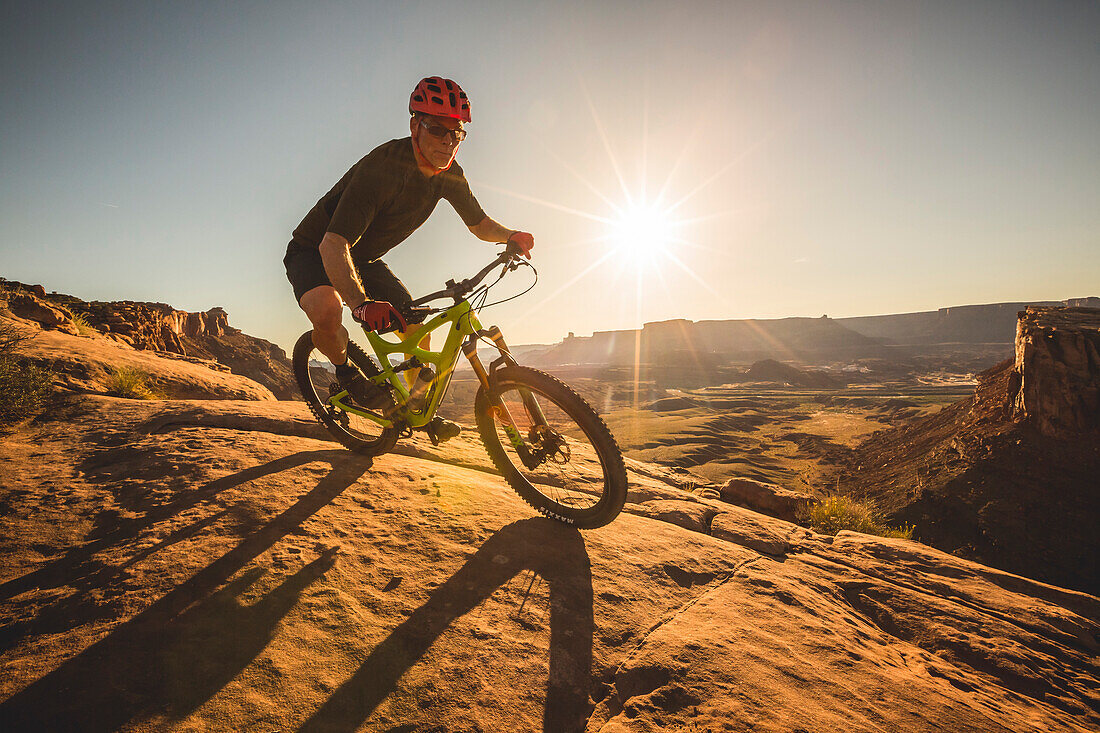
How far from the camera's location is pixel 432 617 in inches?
77.0

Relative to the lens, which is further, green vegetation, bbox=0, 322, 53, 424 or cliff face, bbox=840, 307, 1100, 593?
cliff face, bbox=840, 307, 1100, 593

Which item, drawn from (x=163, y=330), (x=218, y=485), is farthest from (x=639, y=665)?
(x=163, y=330)

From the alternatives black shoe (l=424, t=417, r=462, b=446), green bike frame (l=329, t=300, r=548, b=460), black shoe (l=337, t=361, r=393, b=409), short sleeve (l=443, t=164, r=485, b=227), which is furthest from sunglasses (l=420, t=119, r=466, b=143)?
black shoe (l=424, t=417, r=462, b=446)

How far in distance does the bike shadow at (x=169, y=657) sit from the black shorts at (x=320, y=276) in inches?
→ 80.6

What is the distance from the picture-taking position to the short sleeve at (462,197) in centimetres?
379

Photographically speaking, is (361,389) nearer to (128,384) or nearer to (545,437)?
(545,437)

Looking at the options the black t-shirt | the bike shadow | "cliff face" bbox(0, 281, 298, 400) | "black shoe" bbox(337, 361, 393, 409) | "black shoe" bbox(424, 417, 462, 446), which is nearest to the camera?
the bike shadow

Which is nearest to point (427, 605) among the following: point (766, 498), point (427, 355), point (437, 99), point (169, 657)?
point (169, 657)

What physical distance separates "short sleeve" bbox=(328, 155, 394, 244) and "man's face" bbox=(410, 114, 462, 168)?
43 cm

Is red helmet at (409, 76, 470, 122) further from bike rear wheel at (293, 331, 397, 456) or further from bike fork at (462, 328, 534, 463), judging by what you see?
bike rear wheel at (293, 331, 397, 456)

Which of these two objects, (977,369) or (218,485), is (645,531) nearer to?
(218,485)

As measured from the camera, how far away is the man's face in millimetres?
3307

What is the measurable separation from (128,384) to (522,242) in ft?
19.8

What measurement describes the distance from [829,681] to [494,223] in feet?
13.0
